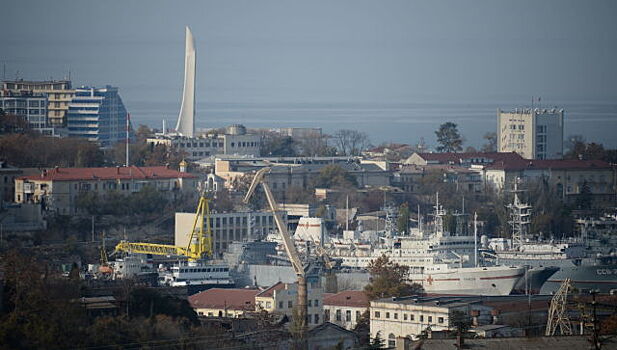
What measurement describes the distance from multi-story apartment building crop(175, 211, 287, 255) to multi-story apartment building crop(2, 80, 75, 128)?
64.6 ft

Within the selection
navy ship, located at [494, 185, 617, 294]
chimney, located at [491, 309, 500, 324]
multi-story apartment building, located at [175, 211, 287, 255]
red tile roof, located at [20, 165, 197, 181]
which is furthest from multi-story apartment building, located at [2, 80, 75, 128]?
chimney, located at [491, 309, 500, 324]

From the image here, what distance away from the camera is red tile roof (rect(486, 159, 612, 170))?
63375 mm

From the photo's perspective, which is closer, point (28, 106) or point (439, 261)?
point (439, 261)

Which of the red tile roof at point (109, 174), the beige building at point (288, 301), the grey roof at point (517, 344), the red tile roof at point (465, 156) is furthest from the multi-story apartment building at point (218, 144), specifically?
the grey roof at point (517, 344)

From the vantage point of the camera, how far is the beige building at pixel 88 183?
52.4m

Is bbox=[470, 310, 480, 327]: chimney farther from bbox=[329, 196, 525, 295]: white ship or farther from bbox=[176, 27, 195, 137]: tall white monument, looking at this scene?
bbox=[176, 27, 195, 137]: tall white monument

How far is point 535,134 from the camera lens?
71125mm

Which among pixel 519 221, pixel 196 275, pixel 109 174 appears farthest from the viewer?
pixel 109 174

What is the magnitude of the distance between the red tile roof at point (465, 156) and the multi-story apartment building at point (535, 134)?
3.70 meters

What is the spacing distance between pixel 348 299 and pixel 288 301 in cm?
164

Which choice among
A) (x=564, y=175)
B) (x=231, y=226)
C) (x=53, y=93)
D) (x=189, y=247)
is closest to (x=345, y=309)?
(x=189, y=247)

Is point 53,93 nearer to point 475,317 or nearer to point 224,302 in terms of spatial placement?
point 224,302

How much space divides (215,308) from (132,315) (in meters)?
4.84

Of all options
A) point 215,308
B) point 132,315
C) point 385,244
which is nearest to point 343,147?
point 385,244
